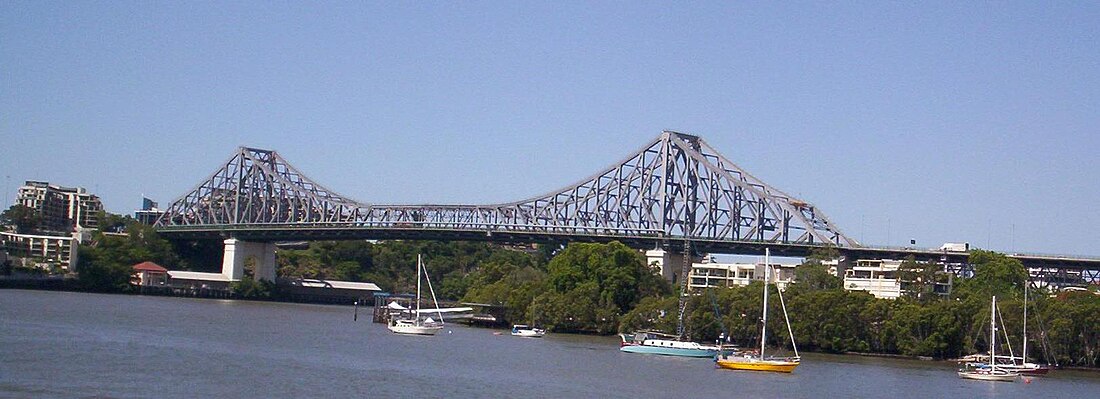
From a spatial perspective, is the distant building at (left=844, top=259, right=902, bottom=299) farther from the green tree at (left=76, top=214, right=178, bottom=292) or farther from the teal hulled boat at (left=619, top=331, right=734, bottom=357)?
the green tree at (left=76, top=214, right=178, bottom=292)

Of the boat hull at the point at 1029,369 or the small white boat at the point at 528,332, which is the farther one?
the small white boat at the point at 528,332

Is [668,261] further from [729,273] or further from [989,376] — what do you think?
[989,376]

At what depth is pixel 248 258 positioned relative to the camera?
149m

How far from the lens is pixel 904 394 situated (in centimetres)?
5466

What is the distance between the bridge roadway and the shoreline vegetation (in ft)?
12.8

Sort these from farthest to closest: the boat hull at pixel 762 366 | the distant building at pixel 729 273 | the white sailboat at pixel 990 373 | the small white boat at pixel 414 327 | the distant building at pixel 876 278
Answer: the distant building at pixel 729 273 → the distant building at pixel 876 278 → the small white boat at pixel 414 327 → the white sailboat at pixel 990 373 → the boat hull at pixel 762 366

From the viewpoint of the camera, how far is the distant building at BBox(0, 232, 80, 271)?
141750mm

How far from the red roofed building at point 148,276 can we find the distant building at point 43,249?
6175 mm

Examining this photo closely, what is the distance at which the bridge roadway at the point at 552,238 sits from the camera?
4195 inches

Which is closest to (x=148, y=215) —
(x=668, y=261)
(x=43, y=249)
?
(x=43, y=249)

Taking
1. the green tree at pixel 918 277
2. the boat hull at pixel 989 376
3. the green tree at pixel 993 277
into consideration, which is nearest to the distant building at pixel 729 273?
the green tree at pixel 918 277

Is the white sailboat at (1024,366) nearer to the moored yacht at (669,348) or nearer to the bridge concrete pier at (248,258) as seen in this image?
the moored yacht at (669,348)

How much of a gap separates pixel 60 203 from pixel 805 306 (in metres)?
137

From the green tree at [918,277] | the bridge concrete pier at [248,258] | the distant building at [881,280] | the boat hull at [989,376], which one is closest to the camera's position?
the boat hull at [989,376]
